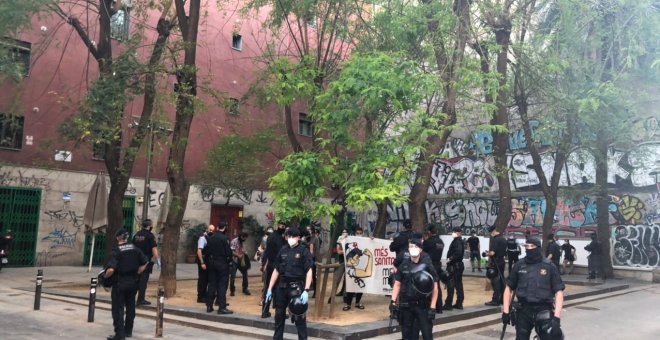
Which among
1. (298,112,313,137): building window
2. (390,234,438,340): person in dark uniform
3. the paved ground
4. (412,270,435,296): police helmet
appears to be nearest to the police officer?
the paved ground

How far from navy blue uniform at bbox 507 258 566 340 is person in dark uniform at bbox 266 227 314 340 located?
295cm

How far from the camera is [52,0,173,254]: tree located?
12836 mm

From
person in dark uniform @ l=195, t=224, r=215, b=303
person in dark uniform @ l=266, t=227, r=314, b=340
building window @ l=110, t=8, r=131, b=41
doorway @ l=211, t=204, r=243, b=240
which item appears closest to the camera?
person in dark uniform @ l=266, t=227, r=314, b=340

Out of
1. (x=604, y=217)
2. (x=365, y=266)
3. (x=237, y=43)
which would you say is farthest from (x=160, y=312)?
(x=237, y=43)

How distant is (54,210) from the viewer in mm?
20797

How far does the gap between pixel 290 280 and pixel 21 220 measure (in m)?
15.8

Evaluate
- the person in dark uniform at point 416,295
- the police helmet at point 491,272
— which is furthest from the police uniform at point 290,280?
the police helmet at point 491,272

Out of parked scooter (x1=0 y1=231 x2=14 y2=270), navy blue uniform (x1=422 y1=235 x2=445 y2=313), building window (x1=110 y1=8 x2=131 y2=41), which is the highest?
building window (x1=110 y1=8 x2=131 y2=41)

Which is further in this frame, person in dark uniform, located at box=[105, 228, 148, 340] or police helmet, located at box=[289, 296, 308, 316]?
person in dark uniform, located at box=[105, 228, 148, 340]

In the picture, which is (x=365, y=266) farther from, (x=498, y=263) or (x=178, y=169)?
(x=178, y=169)

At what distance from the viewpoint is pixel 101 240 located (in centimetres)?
2230

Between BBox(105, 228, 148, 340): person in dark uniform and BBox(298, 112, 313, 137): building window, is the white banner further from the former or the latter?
BBox(298, 112, 313, 137): building window

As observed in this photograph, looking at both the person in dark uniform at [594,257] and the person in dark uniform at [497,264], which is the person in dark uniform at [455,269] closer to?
the person in dark uniform at [497,264]

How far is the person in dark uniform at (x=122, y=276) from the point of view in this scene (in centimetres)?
856
